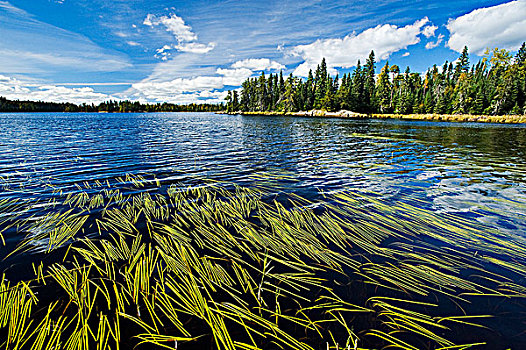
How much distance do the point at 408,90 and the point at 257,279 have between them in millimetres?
123219

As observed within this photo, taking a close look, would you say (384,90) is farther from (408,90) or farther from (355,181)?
(355,181)

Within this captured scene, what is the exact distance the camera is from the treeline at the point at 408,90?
2753 inches

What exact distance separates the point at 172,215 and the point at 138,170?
21.8 feet

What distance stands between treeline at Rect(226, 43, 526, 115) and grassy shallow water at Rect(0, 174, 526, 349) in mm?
96454

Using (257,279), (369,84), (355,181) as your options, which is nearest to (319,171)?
(355,181)

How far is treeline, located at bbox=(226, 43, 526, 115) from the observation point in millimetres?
69938

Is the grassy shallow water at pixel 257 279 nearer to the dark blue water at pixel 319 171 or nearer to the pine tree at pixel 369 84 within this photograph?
the dark blue water at pixel 319 171

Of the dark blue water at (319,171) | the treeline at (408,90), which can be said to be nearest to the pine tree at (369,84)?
the treeline at (408,90)

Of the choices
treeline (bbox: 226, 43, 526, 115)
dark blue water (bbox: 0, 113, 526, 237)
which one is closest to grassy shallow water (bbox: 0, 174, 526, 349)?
dark blue water (bbox: 0, 113, 526, 237)

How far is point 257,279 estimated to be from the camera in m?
3.93

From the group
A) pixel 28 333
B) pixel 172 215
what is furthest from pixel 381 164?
pixel 28 333

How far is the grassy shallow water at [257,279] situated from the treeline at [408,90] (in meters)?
96.5

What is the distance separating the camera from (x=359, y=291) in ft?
12.0

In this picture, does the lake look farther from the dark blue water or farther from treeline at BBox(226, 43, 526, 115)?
treeline at BBox(226, 43, 526, 115)
